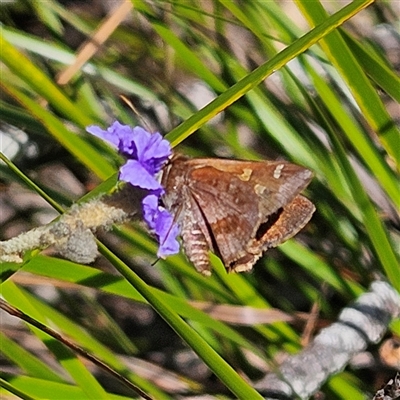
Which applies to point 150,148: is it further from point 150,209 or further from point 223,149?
point 223,149

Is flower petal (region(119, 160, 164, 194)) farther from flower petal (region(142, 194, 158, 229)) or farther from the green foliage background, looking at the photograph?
the green foliage background

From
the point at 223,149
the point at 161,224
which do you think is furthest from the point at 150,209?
the point at 223,149

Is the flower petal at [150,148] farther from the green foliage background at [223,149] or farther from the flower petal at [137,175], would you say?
the green foliage background at [223,149]

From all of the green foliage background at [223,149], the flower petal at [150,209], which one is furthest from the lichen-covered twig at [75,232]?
the green foliage background at [223,149]

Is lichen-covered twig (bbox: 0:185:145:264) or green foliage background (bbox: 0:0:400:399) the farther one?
green foliage background (bbox: 0:0:400:399)

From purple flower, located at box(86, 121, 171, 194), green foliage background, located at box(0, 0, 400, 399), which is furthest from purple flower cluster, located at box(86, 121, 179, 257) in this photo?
green foliage background, located at box(0, 0, 400, 399)

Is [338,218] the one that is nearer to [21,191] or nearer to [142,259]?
[142,259]

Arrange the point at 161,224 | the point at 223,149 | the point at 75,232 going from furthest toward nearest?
1. the point at 223,149
2. the point at 161,224
3. the point at 75,232
